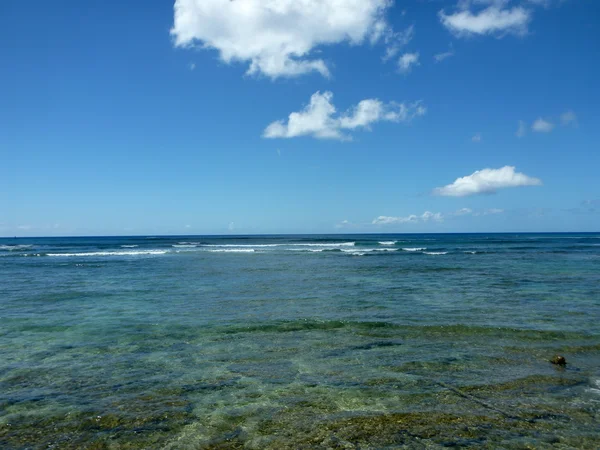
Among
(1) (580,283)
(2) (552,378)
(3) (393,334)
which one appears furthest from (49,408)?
(1) (580,283)

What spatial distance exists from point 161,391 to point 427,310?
37.0 ft

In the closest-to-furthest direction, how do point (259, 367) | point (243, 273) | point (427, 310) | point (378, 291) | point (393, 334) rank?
point (259, 367) → point (393, 334) → point (427, 310) → point (378, 291) → point (243, 273)

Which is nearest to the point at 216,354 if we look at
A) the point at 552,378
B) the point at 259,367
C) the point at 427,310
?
the point at 259,367

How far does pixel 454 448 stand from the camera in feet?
19.6

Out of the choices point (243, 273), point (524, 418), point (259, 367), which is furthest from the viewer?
point (243, 273)

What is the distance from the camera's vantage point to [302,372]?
9.27 metres

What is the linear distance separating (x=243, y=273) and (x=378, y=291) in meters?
13.1

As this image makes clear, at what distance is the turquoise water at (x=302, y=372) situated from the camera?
21.4 feet

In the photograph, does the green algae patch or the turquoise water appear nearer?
the green algae patch

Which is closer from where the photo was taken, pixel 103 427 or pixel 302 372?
pixel 103 427

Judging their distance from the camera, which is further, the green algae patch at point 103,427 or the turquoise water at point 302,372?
the turquoise water at point 302,372

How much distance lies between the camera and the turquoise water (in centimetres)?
651

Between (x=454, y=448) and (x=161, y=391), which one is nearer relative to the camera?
(x=454, y=448)

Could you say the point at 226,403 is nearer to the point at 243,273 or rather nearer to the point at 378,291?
the point at 378,291
